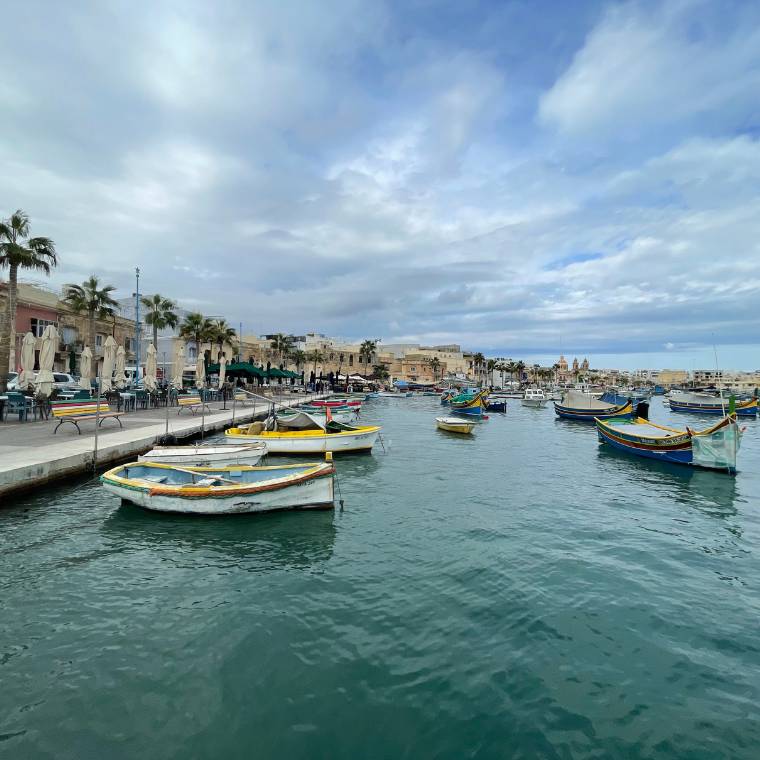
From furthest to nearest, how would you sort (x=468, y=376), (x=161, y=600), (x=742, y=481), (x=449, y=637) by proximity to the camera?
(x=468, y=376), (x=742, y=481), (x=161, y=600), (x=449, y=637)

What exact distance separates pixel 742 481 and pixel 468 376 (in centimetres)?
12994

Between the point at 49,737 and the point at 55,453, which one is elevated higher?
the point at 55,453

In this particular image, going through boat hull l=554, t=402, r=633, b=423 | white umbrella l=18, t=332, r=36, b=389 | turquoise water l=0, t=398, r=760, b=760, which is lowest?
turquoise water l=0, t=398, r=760, b=760

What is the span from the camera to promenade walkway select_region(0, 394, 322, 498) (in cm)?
1253

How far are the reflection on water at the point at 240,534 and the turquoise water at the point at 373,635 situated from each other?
7 cm

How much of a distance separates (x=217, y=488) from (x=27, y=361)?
1788 cm

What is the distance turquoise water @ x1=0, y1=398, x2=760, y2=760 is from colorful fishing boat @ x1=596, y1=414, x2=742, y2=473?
9.23 meters

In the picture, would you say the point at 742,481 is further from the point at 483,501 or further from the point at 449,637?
the point at 449,637

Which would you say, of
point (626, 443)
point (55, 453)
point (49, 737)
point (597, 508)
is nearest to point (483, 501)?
point (597, 508)

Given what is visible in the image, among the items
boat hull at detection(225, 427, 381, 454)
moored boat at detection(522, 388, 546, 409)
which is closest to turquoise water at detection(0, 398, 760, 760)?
boat hull at detection(225, 427, 381, 454)

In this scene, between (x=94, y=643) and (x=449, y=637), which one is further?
(x=449, y=637)

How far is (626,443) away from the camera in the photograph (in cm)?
2588

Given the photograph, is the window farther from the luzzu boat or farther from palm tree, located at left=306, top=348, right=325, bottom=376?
palm tree, located at left=306, top=348, right=325, bottom=376

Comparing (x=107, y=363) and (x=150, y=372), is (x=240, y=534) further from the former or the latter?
(x=150, y=372)
